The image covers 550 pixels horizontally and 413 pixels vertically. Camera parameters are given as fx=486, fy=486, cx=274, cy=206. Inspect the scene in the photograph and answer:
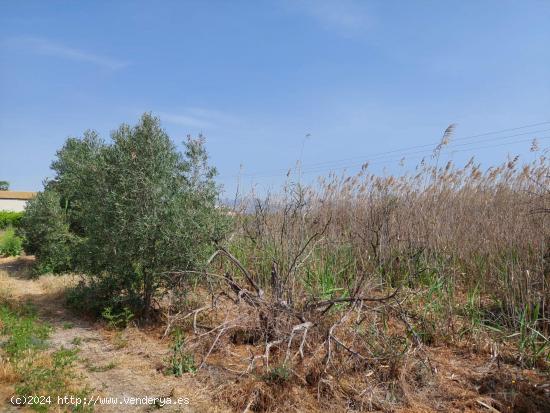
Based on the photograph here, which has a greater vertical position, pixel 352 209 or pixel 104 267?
pixel 352 209

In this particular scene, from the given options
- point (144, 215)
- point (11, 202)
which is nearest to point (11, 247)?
point (144, 215)

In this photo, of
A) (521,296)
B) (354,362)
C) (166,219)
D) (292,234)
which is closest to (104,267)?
(166,219)

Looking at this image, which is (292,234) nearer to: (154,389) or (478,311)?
(478,311)

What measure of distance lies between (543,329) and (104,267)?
4921 millimetres

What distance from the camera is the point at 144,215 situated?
5.43 meters

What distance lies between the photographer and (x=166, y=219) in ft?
18.0

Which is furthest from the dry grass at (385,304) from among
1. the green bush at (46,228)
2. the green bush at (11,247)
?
the green bush at (11,247)

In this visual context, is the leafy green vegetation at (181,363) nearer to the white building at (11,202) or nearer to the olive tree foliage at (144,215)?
the olive tree foliage at (144,215)

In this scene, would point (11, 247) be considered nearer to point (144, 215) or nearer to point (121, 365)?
point (144, 215)

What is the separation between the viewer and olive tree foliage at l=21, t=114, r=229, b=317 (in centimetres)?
544

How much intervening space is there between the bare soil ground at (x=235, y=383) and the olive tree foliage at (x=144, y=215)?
34.4 inches

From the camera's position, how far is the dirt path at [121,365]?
3623 millimetres

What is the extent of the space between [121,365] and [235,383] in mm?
1279

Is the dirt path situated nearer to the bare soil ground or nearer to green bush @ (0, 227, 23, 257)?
the bare soil ground
